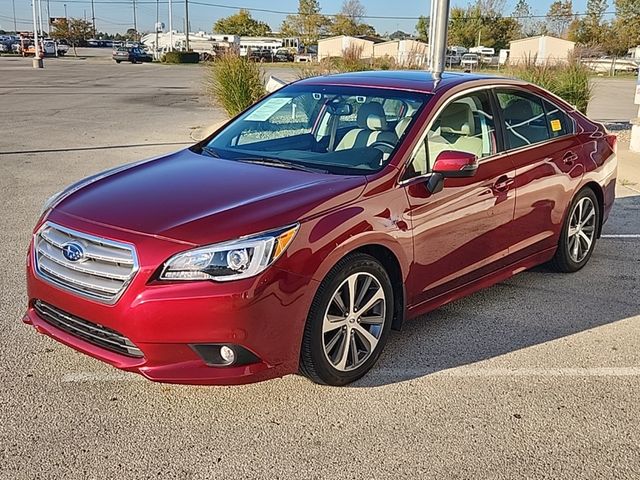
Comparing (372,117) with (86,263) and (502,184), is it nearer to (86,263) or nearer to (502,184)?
(502,184)

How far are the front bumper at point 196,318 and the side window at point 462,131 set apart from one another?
1368 mm

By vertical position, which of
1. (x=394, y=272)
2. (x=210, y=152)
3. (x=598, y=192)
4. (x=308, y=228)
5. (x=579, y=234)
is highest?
(x=210, y=152)

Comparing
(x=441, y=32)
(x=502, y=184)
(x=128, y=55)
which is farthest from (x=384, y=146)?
(x=128, y=55)

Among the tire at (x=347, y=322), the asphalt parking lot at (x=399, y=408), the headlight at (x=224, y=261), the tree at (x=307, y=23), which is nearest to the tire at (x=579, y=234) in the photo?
the asphalt parking lot at (x=399, y=408)

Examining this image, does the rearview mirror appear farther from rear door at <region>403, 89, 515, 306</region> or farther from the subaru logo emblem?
the subaru logo emblem

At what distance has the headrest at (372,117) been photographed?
4582mm

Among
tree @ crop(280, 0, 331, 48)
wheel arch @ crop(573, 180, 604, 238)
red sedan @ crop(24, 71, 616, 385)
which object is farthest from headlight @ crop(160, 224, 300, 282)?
tree @ crop(280, 0, 331, 48)

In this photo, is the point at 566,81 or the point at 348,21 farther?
the point at 348,21

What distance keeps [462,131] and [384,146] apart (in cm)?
76

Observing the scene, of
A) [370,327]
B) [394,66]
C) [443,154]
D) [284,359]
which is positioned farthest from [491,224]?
[394,66]

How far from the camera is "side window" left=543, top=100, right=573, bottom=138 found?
562 centimetres

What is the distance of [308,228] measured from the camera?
3549 millimetres

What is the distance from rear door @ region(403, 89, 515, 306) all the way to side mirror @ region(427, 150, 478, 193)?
0.20 feet

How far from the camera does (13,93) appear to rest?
24.9 m
